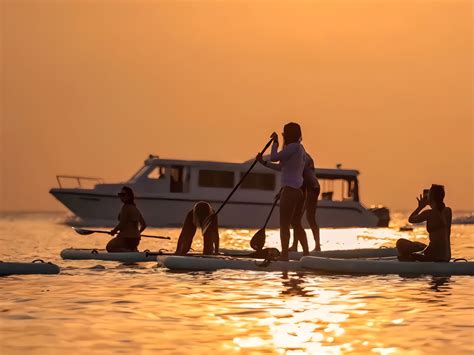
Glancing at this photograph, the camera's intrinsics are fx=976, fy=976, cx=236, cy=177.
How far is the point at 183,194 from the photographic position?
4962cm

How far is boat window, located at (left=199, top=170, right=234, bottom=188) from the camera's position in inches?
1959

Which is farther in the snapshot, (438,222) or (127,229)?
(127,229)

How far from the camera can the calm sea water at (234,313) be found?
8.59 meters

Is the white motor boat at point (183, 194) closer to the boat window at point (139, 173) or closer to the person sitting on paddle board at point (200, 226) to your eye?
the boat window at point (139, 173)

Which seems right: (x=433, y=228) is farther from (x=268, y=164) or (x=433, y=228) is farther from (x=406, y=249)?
(x=268, y=164)

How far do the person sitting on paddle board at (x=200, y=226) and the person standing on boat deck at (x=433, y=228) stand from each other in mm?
3165

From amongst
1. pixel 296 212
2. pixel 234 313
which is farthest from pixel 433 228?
pixel 234 313

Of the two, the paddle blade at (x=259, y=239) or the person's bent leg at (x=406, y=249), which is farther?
the paddle blade at (x=259, y=239)

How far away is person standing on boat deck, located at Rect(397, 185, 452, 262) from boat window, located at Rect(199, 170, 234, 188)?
33827 millimetres

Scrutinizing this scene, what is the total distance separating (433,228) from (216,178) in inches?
1384

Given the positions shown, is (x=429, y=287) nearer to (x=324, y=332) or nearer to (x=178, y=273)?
(x=178, y=273)

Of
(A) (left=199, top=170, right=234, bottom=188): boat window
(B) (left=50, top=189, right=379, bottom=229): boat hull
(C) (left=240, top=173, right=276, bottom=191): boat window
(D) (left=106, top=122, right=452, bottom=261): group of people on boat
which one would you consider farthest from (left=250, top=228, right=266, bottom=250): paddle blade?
(C) (left=240, top=173, right=276, bottom=191): boat window

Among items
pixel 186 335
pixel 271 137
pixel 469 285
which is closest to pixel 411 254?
pixel 469 285

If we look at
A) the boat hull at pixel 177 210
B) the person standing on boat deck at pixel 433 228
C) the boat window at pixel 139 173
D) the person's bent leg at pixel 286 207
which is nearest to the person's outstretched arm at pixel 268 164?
the person's bent leg at pixel 286 207
